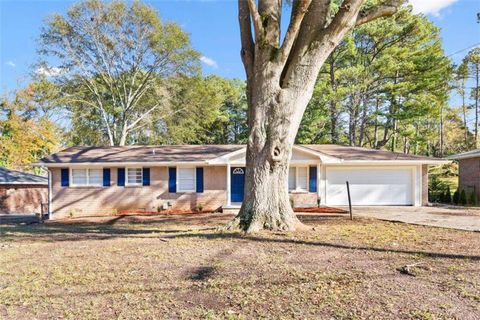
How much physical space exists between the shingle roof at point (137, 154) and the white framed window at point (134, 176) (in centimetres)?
53

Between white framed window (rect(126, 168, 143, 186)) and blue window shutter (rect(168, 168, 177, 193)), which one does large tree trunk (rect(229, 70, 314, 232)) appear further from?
white framed window (rect(126, 168, 143, 186))

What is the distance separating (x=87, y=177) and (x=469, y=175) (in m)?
21.0

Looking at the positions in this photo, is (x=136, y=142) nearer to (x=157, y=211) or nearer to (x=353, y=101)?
(x=157, y=211)

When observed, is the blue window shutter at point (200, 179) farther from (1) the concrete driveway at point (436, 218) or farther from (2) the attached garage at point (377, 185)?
(1) the concrete driveway at point (436, 218)

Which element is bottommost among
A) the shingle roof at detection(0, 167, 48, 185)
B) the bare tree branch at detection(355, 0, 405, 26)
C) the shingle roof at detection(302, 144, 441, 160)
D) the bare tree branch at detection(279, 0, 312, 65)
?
the shingle roof at detection(0, 167, 48, 185)

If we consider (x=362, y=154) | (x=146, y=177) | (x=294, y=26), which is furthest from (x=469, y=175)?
(x=146, y=177)

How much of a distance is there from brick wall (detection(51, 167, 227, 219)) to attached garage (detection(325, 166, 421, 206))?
582 cm

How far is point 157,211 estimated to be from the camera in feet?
50.3

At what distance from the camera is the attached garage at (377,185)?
16078mm

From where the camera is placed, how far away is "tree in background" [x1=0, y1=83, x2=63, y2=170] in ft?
94.8

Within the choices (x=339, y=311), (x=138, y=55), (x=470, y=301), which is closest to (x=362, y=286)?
(x=339, y=311)

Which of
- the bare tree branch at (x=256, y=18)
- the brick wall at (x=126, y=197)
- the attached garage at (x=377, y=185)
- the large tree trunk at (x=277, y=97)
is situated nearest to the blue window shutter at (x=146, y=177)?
the brick wall at (x=126, y=197)

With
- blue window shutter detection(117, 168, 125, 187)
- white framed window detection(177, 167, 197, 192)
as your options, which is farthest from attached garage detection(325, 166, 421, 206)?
blue window shutter detection(117, 168, 125, 187)

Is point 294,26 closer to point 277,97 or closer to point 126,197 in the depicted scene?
point 277,97
